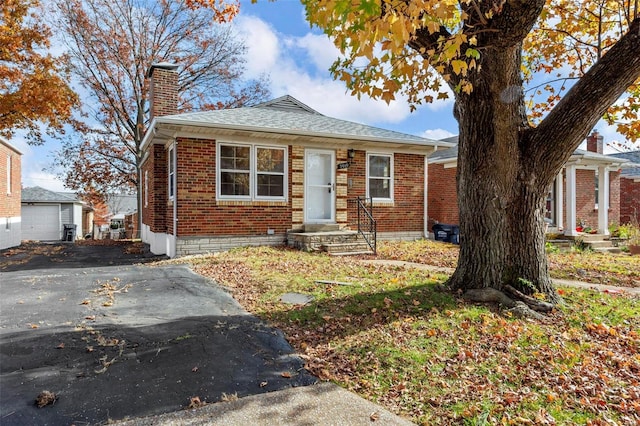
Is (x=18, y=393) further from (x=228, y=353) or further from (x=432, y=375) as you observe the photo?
(x=432, y=375)

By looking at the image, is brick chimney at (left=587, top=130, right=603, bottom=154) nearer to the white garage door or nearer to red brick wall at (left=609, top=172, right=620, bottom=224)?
red brick wall at (left=609, top=172, right=620, bottom=224)

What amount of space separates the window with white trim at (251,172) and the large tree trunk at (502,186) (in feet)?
22.0

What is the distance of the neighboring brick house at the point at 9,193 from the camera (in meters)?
15.4

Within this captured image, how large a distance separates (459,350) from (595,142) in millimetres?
23120

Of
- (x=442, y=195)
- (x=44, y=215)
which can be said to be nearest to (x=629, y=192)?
(x=442, y=195)

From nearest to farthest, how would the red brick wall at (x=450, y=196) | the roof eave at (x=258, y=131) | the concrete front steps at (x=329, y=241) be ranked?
the roof eave at (x=258, y=131), the concrete front steps at (x=329, y=241), the red brick wall at (x=450, y=196)

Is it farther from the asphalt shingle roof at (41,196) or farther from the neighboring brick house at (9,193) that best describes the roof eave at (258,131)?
the asphalt shingle roof at (41,196)

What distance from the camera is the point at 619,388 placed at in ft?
10.3

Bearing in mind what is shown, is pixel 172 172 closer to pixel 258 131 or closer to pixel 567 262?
pixel 258 131

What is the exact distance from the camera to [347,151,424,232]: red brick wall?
12.3 meters

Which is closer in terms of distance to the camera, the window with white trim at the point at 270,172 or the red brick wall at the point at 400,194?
the window with white trim at the point at 270,172

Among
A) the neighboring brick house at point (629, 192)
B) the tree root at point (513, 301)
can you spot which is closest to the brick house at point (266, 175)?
the tree root at point (513, 301)

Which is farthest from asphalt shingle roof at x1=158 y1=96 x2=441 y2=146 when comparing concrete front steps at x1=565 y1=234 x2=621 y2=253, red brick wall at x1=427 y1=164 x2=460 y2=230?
concrete front steps at x1=565 y1=234 x2=621 y2=253

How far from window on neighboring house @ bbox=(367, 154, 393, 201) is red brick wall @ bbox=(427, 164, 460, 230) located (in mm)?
4174
